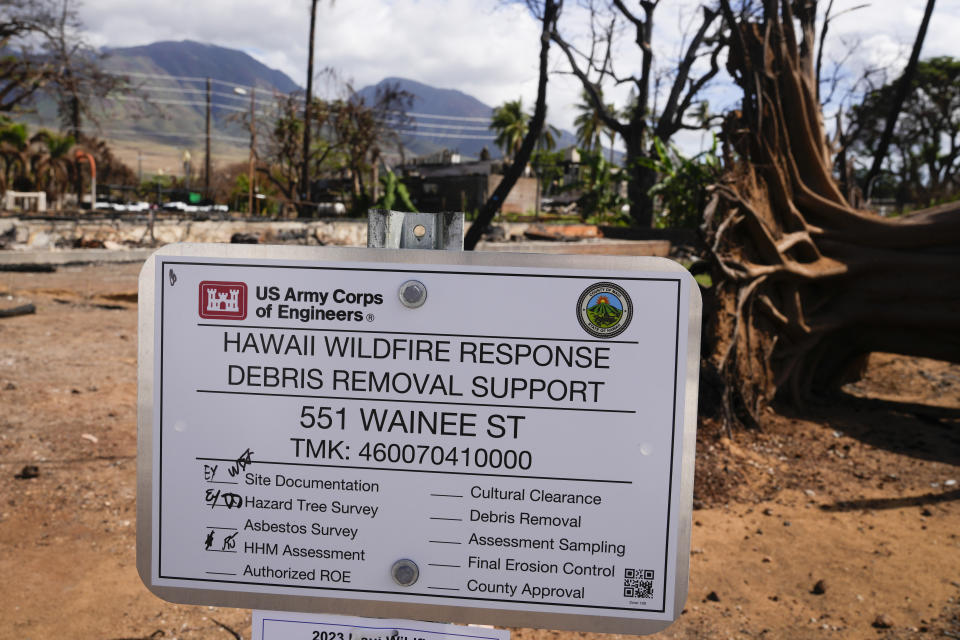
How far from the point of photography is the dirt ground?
3.22 m

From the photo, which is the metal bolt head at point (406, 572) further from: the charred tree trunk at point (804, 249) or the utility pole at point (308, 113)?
the utility pole at point (308, 113)

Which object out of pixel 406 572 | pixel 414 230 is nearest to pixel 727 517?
pixel 406 572

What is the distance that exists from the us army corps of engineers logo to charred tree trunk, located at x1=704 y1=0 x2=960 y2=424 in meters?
5.59

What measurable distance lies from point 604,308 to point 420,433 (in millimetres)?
407

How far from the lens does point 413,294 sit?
1386mm

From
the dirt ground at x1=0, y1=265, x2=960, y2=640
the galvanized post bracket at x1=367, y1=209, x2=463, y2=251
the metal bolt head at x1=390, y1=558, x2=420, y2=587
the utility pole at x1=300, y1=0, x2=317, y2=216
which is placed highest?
the utility pole at x1=300, y1=0, x2=317, y2=216

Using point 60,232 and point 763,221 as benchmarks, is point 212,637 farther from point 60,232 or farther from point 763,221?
point 60,232

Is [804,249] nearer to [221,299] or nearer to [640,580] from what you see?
[640,580]

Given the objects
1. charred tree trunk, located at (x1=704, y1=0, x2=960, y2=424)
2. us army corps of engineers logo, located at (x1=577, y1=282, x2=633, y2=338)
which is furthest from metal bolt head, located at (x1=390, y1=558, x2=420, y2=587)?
charred tree trunk, located at (x1=704, y1=0, x2=960, y2=424)

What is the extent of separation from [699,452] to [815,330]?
7.55 ft

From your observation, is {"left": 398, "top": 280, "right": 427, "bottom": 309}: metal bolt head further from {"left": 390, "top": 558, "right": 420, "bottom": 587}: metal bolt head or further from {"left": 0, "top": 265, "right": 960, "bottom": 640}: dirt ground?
{"left": 0, "top": 265, "right": 960, "bottom": 640}: dirt ground

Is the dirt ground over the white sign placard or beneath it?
beneath

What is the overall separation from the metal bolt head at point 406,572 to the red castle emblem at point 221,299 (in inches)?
21.5

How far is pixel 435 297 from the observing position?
139 cm
